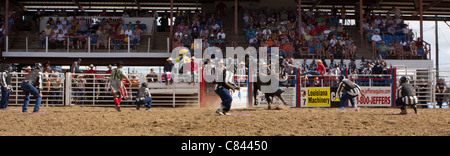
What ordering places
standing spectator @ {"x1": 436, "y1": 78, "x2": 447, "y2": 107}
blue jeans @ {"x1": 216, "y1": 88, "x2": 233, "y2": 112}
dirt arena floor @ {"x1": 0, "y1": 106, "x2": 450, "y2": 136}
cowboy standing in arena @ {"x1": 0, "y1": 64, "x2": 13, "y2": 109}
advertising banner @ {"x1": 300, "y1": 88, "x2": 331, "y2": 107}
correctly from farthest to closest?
standing spectator @ {"x1": 436, "y1": 78, "x2": 447, "y2": 107} < advertising banner @ {"x1": 300, "y1": 88, "x2": 331, "y2": 107} < cowboy standing in arena @ {"x1": 0, "y1": 64, "x2": 13, "y2": 109} < blue jeans @ {"x1": 216, "y1": 88, "x2": 233, "y2": 112} < dirt arena floor @ {"x1": 0, "y1": 106, "x2": 450, "y2": 136}

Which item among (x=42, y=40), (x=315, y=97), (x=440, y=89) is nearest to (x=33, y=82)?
(x=315, y=97)

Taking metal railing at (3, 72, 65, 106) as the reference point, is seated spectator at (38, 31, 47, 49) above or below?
above

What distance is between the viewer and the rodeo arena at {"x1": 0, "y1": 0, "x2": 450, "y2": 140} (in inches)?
390

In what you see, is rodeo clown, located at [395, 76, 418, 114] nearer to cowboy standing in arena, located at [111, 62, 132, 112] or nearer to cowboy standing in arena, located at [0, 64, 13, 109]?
cowboy standing in arena, located at [111, 62, 132, 112]

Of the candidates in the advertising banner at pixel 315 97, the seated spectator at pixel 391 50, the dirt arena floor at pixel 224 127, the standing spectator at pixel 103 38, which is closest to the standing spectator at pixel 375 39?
the seated spectator at pixel 391 50

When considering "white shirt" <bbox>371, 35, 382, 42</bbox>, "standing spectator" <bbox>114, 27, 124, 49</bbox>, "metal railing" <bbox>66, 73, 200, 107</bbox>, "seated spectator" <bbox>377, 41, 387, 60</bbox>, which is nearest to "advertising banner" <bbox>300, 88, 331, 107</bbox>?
"metal railing" <bbox>66, 73, 200, 107</bbox>

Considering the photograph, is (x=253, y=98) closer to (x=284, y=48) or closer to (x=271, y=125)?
(x=284, y=48)

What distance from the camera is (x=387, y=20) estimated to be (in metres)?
25.7

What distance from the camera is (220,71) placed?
1130cm

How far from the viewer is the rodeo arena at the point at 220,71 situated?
9.90m

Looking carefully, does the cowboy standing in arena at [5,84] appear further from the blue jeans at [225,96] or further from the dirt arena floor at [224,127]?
the blue jeans at [225,96]

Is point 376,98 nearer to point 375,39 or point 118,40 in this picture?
point 375,39
